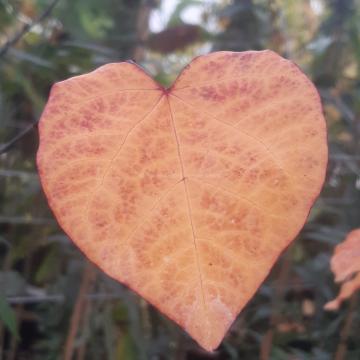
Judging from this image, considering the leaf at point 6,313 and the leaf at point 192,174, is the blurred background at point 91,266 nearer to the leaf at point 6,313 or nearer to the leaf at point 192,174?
the leaf at point 6,313

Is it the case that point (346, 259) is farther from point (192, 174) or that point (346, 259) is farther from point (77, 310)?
point (77, 310)

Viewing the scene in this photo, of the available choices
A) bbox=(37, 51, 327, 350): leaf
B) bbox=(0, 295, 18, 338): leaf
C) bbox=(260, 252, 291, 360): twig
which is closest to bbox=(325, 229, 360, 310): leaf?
bbox=(37, 51, 327, 350): leaf

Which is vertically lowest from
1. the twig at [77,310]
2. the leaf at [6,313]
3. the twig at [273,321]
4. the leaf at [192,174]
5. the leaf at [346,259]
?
the twig at [273,321]

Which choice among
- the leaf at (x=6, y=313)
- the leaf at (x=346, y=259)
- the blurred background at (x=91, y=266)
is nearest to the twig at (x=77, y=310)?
the blurred background at (x=91, y=266)

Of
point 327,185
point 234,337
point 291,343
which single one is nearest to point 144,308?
point 234,337

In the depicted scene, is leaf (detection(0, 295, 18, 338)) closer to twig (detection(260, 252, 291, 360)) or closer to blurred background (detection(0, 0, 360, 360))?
blurred background (detection(0, 0, 360, 360))

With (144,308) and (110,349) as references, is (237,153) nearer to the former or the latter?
(110,349)
